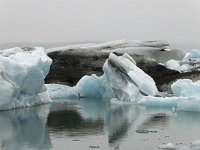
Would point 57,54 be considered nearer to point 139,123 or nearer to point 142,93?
point 142,93

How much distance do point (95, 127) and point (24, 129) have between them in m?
1.66

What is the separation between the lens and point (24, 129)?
36.0 ft

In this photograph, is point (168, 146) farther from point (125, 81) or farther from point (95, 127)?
point (125, 81)

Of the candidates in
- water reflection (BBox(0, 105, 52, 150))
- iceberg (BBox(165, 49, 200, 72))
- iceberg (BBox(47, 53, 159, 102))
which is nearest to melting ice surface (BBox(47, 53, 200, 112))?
iceberg (BBox(47, 53, 159, 102))

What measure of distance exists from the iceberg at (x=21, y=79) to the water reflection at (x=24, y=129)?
46 cm

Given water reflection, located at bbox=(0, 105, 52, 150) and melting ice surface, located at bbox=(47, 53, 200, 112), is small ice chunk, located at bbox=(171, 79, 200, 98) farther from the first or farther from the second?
water reflection, located at bbox=(0, 105, 52, 150)

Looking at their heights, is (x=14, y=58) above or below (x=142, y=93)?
above

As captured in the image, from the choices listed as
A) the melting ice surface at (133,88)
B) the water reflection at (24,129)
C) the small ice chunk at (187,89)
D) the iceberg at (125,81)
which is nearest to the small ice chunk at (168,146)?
the water reflection at (24,129)

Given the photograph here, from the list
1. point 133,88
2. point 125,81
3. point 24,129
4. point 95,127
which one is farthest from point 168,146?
point 125,81

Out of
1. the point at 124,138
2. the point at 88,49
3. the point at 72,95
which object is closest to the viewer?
the point at 124,138

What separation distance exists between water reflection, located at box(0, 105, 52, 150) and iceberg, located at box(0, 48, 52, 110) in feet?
1.51

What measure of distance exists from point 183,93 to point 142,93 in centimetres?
163

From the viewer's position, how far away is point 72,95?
18938 millimetres

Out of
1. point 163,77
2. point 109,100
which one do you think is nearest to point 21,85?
point 109,100
